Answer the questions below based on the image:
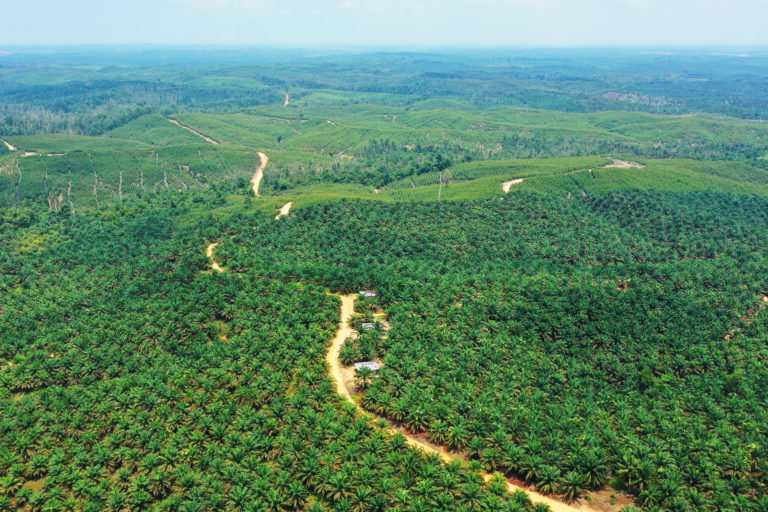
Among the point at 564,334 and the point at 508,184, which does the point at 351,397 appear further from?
the point at 508,184

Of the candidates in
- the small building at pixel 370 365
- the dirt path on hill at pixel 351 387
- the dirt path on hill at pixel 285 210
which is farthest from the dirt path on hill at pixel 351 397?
the dirt path on hill at pixel 285 210

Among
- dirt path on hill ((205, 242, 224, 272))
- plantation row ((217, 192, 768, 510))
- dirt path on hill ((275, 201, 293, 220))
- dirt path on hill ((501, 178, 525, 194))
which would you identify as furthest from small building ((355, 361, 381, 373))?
dirt path on hill ((501, 178, 525, 194))

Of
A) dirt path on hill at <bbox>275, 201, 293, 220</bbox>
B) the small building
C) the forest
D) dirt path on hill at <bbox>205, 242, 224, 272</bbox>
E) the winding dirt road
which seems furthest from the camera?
dirt path on hill at <bbox>275, 201, 293, 220</bbox>

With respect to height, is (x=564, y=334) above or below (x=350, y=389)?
above

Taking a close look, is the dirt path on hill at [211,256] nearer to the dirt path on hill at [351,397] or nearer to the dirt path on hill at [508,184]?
the dirt path on hill at [351,397]

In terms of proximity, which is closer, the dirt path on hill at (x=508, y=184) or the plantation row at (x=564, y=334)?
the plantation row at (x=564, y=334)

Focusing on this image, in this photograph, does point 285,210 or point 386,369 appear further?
point 285,210

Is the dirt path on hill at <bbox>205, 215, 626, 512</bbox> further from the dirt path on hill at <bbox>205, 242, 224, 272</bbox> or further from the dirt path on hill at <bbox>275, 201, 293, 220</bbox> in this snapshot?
the dirt path on hill at <bbox>275, 201, 293, 220</bbox>

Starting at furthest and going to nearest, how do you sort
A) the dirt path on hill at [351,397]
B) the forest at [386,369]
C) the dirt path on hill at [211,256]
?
the dirt path on hill at [211,256] < the forest at [386,369] < the dirt path on hill at [351,397]

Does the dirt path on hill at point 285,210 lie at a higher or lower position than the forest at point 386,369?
higher

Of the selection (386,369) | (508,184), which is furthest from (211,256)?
(508,184)
